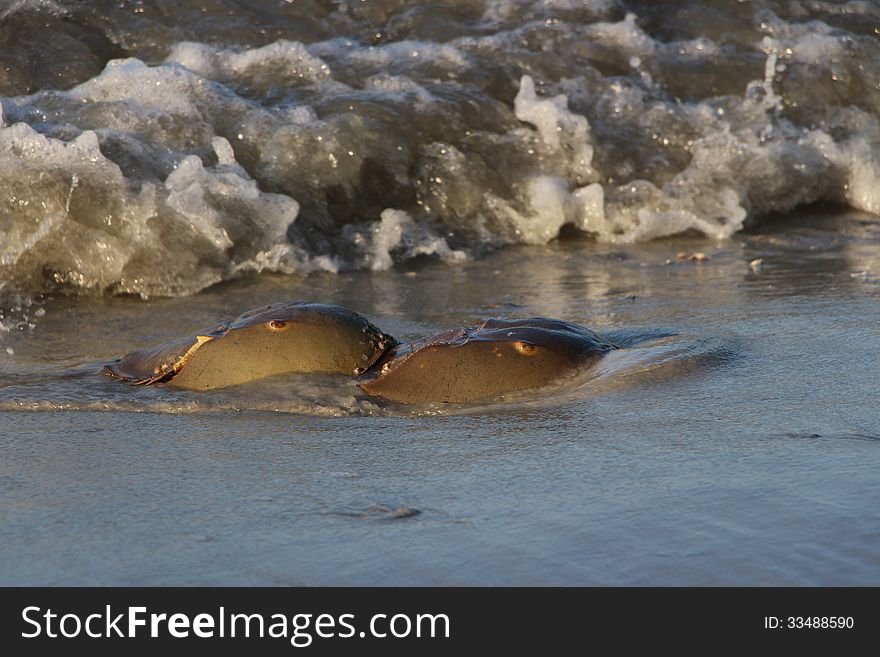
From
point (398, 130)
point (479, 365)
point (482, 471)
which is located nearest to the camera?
point (482, 471)

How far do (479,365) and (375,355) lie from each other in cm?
36

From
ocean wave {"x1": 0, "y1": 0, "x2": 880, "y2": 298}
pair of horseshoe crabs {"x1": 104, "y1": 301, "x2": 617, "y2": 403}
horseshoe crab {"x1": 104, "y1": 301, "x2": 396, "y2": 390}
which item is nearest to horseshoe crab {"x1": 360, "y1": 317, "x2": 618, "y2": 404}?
pair of horseshoe crabs {"x1": 104, "y1": 301, "x2": 617, "y2": 403}

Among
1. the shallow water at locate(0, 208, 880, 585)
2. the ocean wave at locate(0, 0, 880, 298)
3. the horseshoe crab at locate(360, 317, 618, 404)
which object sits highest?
the ocean wave at locate(0, 0, 880, 298)

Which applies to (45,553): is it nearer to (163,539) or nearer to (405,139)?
(163,539)

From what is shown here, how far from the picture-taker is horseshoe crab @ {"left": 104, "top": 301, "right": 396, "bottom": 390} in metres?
3.21

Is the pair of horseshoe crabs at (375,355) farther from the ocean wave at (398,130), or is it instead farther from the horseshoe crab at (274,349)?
the ocean wave at (398,130)

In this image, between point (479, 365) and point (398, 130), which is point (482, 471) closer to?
point (479, 365)

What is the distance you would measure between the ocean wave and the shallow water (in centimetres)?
114

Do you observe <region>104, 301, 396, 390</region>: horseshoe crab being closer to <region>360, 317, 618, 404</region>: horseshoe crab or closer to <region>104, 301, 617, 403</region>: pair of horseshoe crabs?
<region>104, 301, 617, 403</region>: pair of horseshoe crabs

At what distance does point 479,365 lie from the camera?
3.07 m

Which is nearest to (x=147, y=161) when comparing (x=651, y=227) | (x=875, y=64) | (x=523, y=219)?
(x=523, y=219)

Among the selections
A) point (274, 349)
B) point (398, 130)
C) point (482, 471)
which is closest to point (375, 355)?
point (274, 349)

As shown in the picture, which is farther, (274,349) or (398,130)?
(398,130)

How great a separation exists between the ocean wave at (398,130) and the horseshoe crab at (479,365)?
2.14 meters
